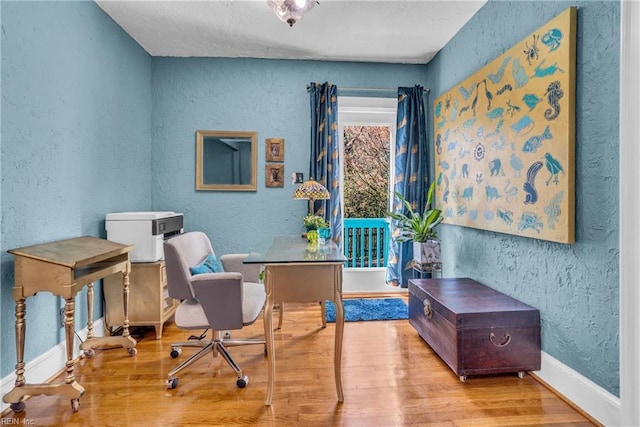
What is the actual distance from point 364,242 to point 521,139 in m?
2.37

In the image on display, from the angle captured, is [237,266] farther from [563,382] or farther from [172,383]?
[563,382]

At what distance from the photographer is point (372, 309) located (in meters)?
3.40

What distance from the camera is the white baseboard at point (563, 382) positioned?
163cm

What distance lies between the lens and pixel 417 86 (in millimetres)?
3746

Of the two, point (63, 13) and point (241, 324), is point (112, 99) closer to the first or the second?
point (63, 13)

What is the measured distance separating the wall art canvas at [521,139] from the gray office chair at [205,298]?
1.90 metres

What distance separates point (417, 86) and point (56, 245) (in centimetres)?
369

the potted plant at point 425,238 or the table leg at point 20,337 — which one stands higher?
the potted plant at point 425,238

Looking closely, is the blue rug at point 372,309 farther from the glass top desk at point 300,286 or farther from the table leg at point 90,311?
the table leg at point 90,311

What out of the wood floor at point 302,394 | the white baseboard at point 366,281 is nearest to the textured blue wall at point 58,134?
the wood floor at point 302,394

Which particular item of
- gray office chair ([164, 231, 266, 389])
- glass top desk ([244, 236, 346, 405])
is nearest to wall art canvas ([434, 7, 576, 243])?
glass top desk ([244, 236, 346, 405])

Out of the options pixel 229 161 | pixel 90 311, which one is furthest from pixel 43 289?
pixel 229 161

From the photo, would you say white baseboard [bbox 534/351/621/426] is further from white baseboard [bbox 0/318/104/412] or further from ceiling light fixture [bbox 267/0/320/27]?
white baseboard [bbox 0/318/104/412]

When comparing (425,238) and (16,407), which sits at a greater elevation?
(425,238)
